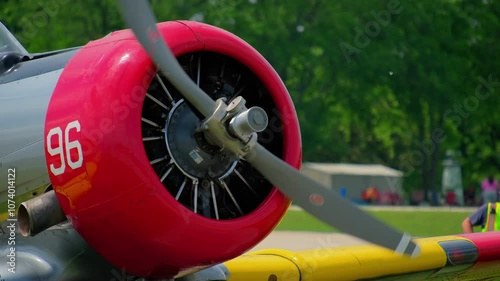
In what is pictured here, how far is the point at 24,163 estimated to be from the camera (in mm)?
4281

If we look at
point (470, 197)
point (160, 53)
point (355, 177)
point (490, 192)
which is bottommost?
point (470, 197)

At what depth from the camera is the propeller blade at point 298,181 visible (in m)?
3.93

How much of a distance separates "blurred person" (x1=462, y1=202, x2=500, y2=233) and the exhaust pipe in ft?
17.2

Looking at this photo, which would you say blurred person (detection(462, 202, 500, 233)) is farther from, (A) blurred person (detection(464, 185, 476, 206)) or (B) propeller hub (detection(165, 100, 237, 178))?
(A) blurred person (detection(464, 185, 476, 206))

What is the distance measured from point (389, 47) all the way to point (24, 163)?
1369 inches

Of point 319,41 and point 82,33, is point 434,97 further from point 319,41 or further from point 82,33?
point 82,33

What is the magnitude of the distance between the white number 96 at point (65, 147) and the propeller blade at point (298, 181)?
50 cm

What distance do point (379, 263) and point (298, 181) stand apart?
2.26 m

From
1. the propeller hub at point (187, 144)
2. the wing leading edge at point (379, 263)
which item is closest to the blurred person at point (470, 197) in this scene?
the wing leading edge at point (379, 263)

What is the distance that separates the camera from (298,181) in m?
4.12

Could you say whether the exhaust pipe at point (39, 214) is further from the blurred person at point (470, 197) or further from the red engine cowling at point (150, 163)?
the blurred person at point (470, 197)

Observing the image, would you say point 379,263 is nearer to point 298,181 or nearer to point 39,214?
point 298,181

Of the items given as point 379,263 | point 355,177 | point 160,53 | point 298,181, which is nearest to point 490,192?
point 379,263

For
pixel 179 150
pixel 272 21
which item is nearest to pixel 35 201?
pixel 179 150
